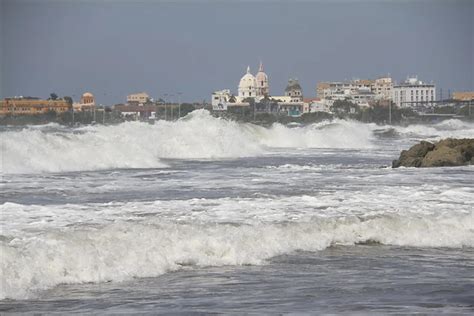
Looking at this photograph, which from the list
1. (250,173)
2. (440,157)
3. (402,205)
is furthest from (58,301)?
(440,157)

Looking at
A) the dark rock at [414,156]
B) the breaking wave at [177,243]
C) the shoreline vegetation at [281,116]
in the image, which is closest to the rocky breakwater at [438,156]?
the dark rock at [414,156]

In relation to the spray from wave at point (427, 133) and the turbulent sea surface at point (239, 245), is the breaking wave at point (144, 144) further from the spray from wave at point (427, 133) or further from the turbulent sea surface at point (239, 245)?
the spray from wave at point (427, 133)

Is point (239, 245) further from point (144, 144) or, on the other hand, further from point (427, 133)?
point (427, 133)

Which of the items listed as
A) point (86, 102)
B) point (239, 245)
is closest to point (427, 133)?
point (239, 245)

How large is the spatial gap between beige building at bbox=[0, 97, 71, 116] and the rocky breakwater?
256 ft

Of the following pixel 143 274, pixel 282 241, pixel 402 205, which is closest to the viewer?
pixel 143 274

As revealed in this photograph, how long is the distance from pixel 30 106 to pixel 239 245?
112491 millimetres

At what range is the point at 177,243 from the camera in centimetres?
1152

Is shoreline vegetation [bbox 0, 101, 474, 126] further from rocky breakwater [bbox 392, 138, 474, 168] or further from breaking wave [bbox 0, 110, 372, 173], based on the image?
rocky breakwater [bbox 392, 138, 474, 168]

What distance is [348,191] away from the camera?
1919 centimetres

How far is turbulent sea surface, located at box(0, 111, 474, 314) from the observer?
898 cm

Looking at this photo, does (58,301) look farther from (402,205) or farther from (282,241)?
(402,205)

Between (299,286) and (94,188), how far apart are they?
37.5ft

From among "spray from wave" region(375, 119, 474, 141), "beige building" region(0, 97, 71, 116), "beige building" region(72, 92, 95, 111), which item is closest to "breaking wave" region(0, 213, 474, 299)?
"spray from wave" region(375, 119, 474, 141)
